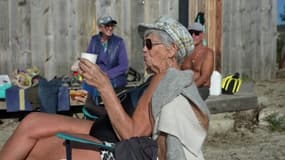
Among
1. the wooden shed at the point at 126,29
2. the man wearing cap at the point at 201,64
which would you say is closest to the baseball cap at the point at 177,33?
the man wearing cap at the point at 201,64

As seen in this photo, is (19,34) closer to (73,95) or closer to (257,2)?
(73,95)

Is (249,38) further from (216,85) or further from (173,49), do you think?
(173,49)

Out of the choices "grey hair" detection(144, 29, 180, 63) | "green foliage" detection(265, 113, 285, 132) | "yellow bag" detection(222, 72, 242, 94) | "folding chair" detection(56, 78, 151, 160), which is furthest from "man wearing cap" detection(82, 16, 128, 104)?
"grey hair" detection(144, 29, 180, 63)

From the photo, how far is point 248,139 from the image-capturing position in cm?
749

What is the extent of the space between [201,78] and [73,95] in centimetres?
159

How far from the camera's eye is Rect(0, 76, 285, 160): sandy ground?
21.9 feet

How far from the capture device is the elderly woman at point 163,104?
122 inches

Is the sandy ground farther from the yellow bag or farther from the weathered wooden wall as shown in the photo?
the weathered wooden wall

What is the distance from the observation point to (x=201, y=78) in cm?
700

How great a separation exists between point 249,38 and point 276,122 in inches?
124

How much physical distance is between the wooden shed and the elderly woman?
4.99 m

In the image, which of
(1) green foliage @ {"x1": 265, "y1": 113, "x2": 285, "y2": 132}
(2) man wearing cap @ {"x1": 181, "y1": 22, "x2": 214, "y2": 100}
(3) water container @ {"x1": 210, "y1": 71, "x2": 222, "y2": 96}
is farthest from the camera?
(3) water container @ {"x1": 210, "y1": 71, "x2": 222, "y2": 96}

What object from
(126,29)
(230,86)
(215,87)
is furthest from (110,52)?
(230,86)

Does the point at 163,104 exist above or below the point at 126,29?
below
